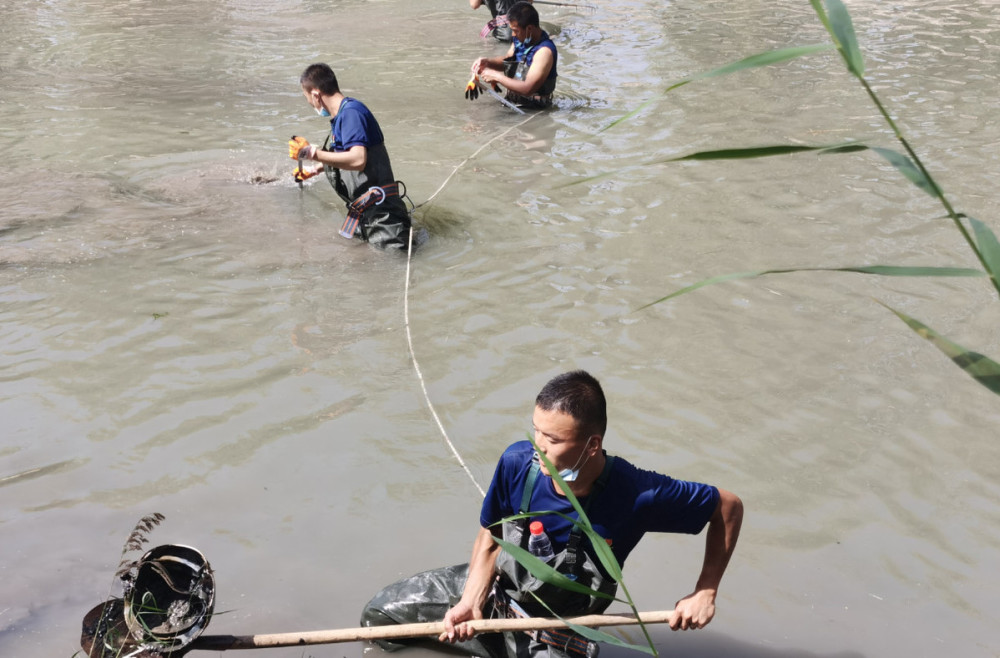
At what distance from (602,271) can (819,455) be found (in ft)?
6.90

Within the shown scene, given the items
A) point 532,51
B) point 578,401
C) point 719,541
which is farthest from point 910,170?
point 532,51

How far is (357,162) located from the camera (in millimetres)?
6031

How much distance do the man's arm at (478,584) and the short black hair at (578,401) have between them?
1.49 feet

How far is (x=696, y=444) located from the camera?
14.4 feet

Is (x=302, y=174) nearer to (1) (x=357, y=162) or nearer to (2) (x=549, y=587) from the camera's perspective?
(1) (x=357, y=162)

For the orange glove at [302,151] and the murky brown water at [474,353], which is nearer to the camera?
the murky brown water at [474,353]

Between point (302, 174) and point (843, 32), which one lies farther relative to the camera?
point (302, 174)

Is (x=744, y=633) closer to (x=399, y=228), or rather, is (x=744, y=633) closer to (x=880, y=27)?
(x=399, y=228)

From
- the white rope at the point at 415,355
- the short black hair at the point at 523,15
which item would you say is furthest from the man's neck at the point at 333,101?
the short black hair at the point at 523,15

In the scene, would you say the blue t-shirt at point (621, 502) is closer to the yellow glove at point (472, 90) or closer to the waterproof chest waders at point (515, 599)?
the waterproof chest waders at point (515, 599)

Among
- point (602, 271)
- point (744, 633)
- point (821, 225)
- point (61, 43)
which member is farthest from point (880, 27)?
point (744, 633)

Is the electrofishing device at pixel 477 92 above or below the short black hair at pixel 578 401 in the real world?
below

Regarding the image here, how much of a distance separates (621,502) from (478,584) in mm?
523

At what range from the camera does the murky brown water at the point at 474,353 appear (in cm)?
363
